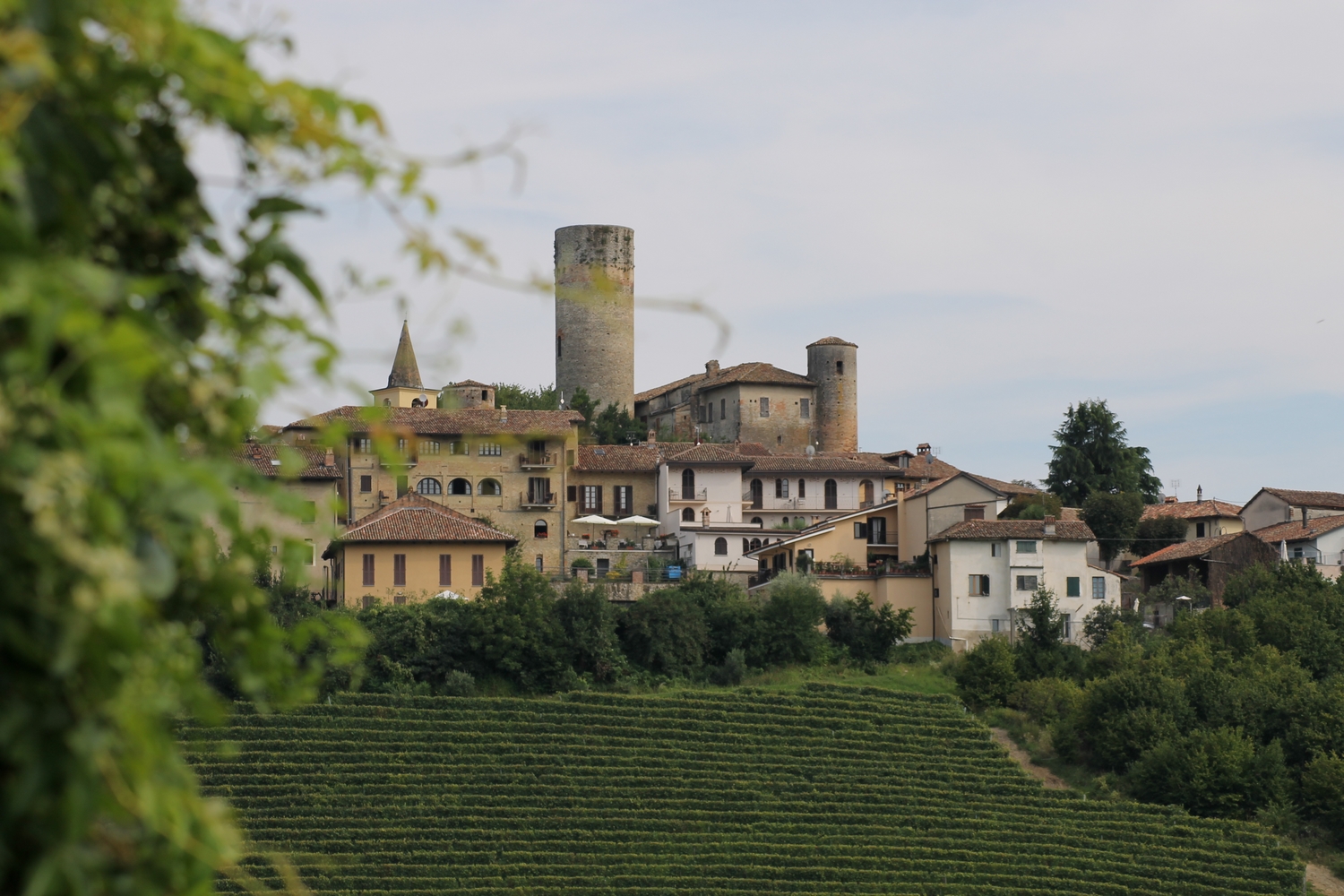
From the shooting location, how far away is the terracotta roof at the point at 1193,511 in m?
61.4

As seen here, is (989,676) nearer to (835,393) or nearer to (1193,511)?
(1193,511)

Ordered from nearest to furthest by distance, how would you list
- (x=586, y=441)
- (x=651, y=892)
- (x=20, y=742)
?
(x=20, y=742), (x=651, y=892), (x=586, y=441)

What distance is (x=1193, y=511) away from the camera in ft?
205

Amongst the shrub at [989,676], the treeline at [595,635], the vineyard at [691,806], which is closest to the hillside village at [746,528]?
the treeline at [595,635]

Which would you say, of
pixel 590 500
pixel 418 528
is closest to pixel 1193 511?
pixel 590 500

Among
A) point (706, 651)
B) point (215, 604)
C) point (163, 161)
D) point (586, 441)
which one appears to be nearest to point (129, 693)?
point (215, 604)

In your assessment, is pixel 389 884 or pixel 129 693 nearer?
pixel 129 693

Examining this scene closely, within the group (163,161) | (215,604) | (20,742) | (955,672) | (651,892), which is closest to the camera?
(20,742)

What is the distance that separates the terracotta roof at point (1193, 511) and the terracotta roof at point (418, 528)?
27.5 metres

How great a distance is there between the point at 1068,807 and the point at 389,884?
53.4ft

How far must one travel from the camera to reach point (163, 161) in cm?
245

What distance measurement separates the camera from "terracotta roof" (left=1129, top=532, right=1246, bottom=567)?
54.9 metres

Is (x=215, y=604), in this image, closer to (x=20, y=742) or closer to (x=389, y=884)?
(x=20, y=742)

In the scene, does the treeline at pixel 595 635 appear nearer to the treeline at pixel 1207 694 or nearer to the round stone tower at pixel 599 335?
the treeline at pixel 1207 694
